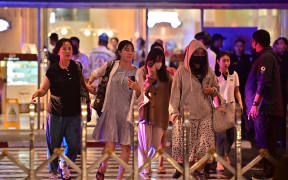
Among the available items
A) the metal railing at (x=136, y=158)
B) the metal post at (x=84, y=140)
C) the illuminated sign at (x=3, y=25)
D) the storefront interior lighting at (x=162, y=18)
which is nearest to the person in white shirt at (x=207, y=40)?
the storefront interior lighting at (x=162, y=18)

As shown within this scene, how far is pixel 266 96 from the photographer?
10.6m

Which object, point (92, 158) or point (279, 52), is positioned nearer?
point (92, 158)

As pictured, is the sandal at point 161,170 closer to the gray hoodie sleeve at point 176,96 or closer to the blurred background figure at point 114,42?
the gray hoodie sleeve at point 176,96

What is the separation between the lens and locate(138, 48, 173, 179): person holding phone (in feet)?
A: 35.9

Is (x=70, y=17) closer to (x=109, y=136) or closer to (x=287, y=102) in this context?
(x=287, y=102)

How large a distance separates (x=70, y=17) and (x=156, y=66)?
9061 mm

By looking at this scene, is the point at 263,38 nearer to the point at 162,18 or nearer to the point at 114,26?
the point at 162,18

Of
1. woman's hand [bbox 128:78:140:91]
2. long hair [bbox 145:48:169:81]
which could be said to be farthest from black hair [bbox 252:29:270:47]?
woman's hand [bbox 128:78:140:91]

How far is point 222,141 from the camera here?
38.0 ft

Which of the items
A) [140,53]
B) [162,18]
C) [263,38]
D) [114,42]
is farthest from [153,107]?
[114,42]

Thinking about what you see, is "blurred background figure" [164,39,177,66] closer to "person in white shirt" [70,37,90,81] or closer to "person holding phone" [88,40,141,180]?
"person in white shirt" [70,37,90,81]

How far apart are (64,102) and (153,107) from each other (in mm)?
2002

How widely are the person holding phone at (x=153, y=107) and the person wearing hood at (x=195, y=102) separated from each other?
1335 mm

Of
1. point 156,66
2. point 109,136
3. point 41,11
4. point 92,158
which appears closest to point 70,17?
point 41,11
